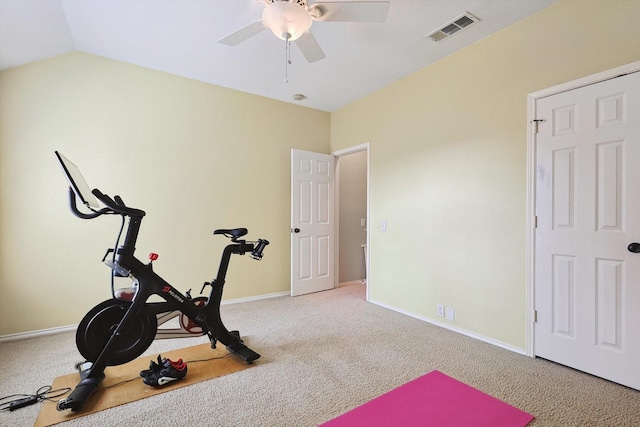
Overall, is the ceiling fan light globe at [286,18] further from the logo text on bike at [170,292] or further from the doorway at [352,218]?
the doorway at [352,218]

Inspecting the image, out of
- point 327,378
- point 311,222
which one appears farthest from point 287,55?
point 327,378

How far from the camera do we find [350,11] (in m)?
1.91

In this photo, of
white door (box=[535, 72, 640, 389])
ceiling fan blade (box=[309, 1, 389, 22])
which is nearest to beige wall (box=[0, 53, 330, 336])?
ceiling fan blade (box=[309, 1, 389, 22])

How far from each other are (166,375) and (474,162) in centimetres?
314

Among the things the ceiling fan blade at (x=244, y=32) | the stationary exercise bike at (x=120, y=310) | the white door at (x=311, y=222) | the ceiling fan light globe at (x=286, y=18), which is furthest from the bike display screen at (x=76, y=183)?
the white door at (x=311, y=222)

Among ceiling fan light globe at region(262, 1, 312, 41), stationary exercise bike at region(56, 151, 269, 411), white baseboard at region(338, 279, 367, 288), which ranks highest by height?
ceiling fan light globe at region(262, 1, 312, 41)

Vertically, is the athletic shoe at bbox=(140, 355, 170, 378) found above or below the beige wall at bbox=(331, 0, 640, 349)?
below

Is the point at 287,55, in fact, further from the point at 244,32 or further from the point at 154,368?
the point at 154,368

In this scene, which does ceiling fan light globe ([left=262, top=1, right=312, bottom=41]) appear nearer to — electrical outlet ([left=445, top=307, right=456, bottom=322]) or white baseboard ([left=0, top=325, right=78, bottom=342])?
electrical outlet ([left=445, top=307, right=456, bottom=322])

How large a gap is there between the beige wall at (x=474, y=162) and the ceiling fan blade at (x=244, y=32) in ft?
6.74

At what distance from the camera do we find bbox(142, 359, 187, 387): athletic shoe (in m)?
2.01

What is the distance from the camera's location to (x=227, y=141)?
13.0 feet

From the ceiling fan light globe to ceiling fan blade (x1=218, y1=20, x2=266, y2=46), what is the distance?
13cm

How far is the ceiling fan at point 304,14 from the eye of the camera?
5.90 feet
